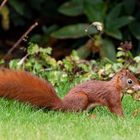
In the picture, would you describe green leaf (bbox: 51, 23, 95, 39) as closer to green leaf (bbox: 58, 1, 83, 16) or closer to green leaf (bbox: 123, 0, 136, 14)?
green leaf (bbox: 58, 1, 83, 16)

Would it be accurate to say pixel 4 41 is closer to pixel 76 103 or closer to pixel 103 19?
pixel 103 19

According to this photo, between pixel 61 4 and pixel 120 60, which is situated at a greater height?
pixel 61 4

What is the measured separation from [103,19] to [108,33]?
0.19 m

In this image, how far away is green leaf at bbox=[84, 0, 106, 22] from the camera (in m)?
8.21

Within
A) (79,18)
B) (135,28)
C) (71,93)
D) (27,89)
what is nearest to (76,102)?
(71,93)

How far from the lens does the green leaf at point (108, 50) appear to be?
827 cm

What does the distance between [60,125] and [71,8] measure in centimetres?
375

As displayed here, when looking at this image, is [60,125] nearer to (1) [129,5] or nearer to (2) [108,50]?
(2) [108,50]

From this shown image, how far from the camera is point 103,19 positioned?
826cm

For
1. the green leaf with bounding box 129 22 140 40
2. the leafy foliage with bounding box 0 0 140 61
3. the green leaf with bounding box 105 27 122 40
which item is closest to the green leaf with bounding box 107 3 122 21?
the leafy foliage with bounding box 0 0 140 61

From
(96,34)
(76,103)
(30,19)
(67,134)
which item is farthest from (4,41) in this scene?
(67,134)

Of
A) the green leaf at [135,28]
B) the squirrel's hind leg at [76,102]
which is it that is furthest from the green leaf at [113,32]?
the squirrel's hind leg at [76,102]

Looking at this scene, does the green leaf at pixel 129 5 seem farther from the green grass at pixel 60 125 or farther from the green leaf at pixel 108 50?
the green grass at pixel 60 125

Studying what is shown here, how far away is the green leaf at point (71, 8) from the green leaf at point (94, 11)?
20 centimetres
